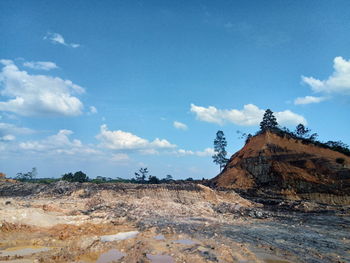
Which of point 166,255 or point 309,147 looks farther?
point 309,147

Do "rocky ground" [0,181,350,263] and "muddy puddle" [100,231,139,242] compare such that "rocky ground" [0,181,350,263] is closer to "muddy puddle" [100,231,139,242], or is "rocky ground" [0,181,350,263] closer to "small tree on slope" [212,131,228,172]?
"muddy puddle" [100,231,139,242]

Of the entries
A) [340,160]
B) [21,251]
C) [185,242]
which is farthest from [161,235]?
[340,160]

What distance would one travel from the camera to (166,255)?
875cm

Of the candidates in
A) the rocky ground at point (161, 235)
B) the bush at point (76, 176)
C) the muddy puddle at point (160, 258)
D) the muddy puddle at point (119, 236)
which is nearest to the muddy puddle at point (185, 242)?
the rocky ground at point (161, 235)

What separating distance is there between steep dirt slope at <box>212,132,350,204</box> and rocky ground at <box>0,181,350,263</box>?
727 centimetres

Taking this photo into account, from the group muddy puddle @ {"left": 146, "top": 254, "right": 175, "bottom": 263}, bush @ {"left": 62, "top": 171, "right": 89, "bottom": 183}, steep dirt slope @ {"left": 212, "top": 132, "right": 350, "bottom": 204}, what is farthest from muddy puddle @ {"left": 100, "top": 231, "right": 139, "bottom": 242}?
bush @ {"left": 62, "top": 171, "right": 89, "bottom": 183}

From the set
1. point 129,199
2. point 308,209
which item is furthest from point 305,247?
point 129,199

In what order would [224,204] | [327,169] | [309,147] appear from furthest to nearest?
[309,147] < [327,169] < [224,204]

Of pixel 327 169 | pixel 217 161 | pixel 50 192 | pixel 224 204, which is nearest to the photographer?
pixel 224 204

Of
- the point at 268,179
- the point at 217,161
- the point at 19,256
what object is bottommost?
the point at 19,256

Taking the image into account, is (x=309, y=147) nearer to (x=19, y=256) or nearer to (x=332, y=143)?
(x=332, y=143)

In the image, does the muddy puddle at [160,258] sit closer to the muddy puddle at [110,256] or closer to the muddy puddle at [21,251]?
the muddy puddle at [110,256]

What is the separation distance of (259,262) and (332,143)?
3780 cm

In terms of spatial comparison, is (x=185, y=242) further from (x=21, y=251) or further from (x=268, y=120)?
(x=268, y=120)
